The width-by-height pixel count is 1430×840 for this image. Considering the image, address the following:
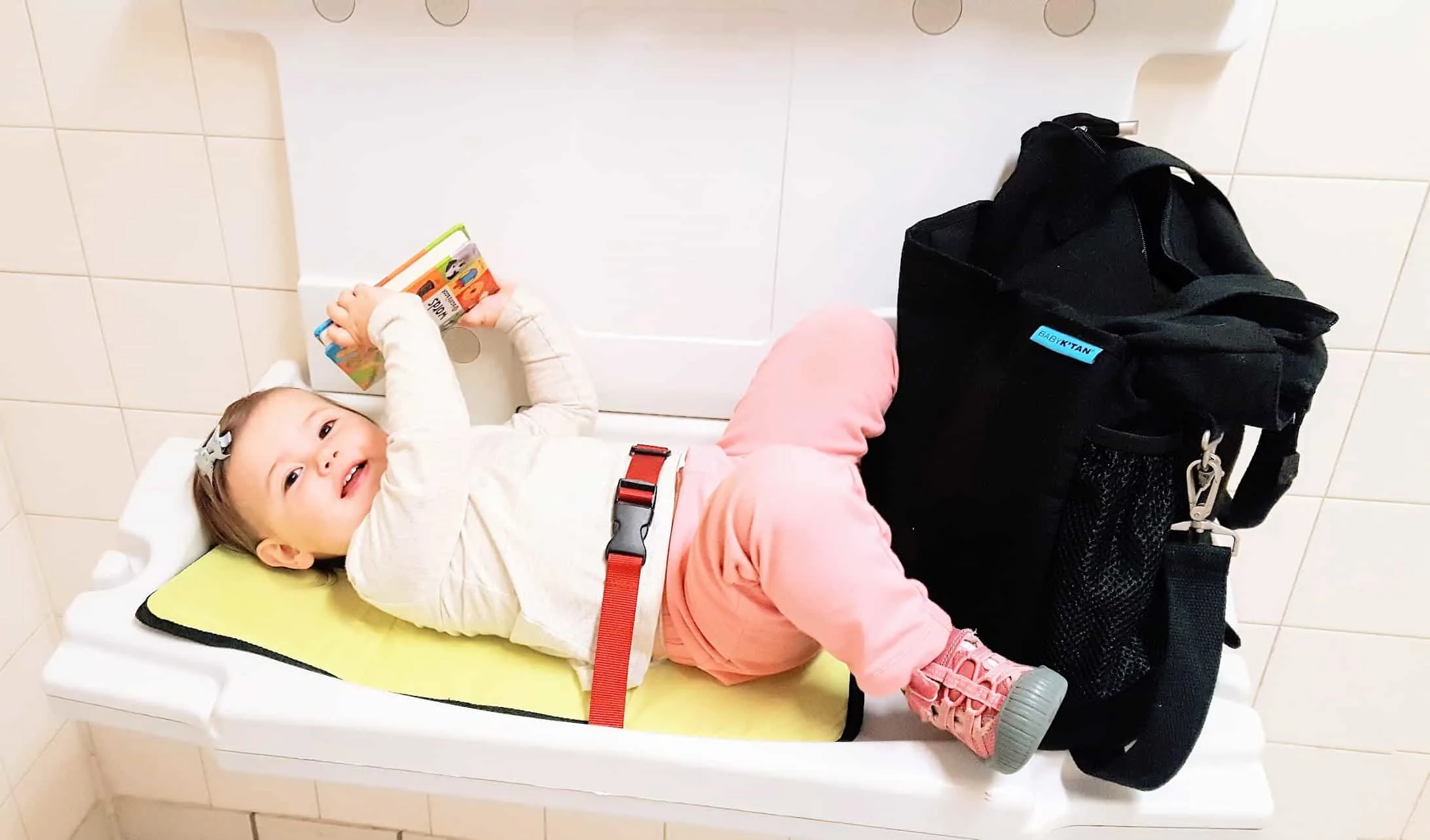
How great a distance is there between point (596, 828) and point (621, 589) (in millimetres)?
610

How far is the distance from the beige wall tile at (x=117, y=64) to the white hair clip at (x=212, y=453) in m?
0.33

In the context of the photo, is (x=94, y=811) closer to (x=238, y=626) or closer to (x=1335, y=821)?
(x=238, y=626)

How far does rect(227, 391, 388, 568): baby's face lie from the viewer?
0.85 metres

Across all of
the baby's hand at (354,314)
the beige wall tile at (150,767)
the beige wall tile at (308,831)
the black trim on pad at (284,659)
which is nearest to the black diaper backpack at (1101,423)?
the black trim on pad at (284,659)

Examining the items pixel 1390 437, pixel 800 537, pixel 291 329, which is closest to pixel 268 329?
pixel 291 329

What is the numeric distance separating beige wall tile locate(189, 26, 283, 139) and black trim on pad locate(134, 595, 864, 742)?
19.0 inches

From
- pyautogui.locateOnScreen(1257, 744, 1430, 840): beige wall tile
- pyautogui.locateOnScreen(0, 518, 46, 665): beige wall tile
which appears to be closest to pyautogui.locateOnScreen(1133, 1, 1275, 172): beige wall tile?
pyautogui.locateOnScreen(1257, 744, 1430, 840): beige wall tile

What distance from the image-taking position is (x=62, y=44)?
3.02 ft

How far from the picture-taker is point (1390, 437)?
38.4 inches

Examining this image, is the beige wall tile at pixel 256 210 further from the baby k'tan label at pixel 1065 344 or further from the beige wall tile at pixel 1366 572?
the beige wall tile at pixel 1366 572

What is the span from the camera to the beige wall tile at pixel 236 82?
905mm

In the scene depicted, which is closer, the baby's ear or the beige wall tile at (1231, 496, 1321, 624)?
the baby's ear

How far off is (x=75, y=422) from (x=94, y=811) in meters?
0.61

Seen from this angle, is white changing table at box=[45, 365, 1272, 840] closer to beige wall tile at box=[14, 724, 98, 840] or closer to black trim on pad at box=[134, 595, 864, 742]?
black trim on pad at box=[134, 595, 864, 742]
